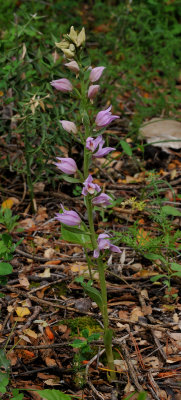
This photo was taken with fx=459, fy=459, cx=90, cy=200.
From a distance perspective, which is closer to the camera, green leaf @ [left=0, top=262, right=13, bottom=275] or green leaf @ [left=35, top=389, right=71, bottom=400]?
green leaf @ [left=35, top=389, right=71, bottom=400]

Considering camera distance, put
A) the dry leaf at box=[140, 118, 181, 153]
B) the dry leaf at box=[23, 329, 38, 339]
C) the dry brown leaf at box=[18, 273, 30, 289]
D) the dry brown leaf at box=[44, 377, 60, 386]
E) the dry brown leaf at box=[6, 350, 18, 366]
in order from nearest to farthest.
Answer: the dry brown leaf at box=[44, 377, 60, 386], the dry brown leaf at box=[6, 350, 18, 366], the dry leaf at box=[23, 329, 38, 339], the dry brown leaf at box=[18, 273, 30, 289], the dry leaf at box=[140, 118, 181, 153]

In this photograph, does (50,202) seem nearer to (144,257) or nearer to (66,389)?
(144,257)

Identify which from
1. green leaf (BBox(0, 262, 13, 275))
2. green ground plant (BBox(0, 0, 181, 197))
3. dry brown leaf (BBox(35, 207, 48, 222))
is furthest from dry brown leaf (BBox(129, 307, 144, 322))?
green ground plant (BBox(0, 0, 181, 197))

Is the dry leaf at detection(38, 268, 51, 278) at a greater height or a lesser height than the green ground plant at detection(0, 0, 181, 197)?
lesser

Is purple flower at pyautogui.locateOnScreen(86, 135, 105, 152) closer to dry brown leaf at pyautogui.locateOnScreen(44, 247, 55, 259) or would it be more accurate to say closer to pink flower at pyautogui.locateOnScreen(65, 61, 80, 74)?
pink flower at pyautogui.locateOnScreen(65, 61, 80, 74)

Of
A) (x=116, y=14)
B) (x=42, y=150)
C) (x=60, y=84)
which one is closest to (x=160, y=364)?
(x=60, y=84)

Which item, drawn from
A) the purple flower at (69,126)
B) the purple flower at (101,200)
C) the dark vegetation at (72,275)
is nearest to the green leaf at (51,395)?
the dark vegetation at (72,275)

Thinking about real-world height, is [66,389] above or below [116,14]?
below

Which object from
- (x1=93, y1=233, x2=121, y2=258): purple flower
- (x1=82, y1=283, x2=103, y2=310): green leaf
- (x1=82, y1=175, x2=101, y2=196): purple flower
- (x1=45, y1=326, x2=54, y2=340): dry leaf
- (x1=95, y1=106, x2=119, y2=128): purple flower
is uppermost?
(x1=95, y1=106, x2=119, y2=128): purple flower

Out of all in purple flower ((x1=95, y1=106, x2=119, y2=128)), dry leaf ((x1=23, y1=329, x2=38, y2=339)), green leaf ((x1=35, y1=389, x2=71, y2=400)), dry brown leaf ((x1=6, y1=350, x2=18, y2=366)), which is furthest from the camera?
dry leaf ((x1=23, y1=329, x2=38, y2=339))
